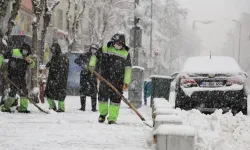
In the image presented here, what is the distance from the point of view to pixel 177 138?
14.5 ft

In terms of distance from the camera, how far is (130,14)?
43312 mm

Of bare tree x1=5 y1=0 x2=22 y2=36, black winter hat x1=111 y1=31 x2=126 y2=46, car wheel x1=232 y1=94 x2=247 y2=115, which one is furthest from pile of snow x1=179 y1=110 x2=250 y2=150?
bare tree x1=5 y1=0 x2=22 y2=36

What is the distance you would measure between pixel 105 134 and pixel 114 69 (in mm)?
2338

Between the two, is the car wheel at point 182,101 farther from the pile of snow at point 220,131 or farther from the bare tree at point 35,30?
the bare tree at point 35,30

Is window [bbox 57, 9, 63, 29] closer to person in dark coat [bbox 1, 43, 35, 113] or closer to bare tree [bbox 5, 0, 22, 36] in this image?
bare tree [bbox 5, 0, 22, 36]

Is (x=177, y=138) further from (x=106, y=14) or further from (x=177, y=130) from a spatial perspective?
(x=106, y=14)

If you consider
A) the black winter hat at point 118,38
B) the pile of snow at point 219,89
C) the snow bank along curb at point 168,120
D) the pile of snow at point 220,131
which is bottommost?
the pile of snow at point 220,131

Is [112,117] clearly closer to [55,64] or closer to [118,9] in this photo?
[55,64]

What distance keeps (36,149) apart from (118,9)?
3500cm

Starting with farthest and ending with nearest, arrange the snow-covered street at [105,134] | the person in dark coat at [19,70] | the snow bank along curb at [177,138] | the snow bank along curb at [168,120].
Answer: the person in dark coat at [19,70], the snow-covered street at [105,134], the snow bank along curb at [168,120], the snow bank along curb at [177,138]

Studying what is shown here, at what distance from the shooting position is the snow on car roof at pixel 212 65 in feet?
34.7

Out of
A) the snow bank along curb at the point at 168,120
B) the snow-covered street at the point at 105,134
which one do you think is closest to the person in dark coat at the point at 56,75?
the snow-covered street at the point at 105,134

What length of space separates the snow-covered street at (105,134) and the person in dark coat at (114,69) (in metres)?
0.58

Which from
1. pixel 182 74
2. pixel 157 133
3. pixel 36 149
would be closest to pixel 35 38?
pixel 182 74
